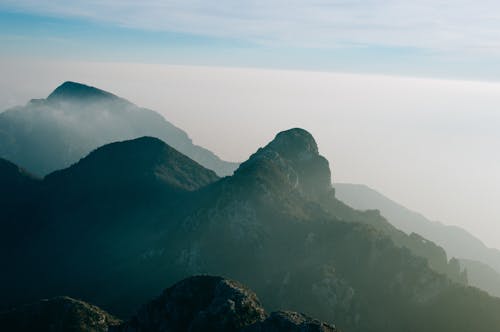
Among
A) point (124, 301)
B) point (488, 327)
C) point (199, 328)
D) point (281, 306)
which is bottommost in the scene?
point (124, 301)

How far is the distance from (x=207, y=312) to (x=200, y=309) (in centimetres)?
665

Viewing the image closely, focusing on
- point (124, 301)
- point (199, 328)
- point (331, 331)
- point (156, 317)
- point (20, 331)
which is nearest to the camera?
point (331, 331)

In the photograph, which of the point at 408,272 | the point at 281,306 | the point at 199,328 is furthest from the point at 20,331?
the point at 408,272

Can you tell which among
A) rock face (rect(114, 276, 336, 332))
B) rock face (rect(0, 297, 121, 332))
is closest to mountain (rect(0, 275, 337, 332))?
rock face (rect(114, 276, 336, 332))

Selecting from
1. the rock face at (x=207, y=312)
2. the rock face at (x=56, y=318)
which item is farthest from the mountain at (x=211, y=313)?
the rock face at (x=56, y=318)

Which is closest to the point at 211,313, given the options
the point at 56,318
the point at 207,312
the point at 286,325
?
the point at 207,312

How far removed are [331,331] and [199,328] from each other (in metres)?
25.7

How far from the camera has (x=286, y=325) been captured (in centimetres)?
9338

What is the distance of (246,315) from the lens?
4139 inches

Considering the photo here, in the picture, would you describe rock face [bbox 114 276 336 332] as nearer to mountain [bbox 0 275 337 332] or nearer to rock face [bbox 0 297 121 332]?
mountain [bbox 0 275 337 332]

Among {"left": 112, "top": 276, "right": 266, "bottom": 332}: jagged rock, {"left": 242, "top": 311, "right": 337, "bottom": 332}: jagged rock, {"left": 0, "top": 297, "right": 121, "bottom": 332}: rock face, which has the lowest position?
{"left": 0, "top": 297, "right": 121, "bottom": 332}: rock face

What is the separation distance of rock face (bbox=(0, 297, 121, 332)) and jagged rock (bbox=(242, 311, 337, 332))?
2580 inches

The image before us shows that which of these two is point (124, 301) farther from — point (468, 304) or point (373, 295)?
point (468, 304)

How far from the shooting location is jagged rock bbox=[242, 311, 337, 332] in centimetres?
9275
